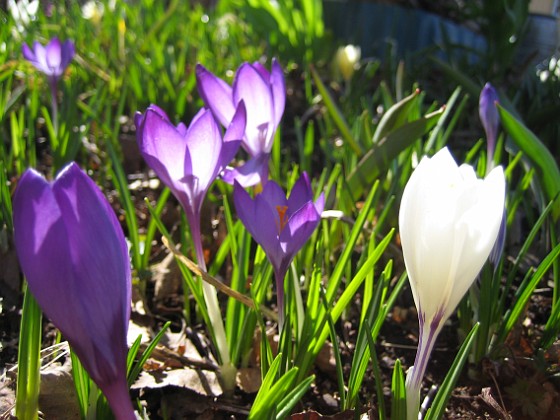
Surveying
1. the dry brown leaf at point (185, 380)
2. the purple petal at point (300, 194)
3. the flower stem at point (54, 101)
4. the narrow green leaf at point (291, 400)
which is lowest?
the dry brown leaf at point (185, 380)

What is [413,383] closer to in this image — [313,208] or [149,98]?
[313,208]

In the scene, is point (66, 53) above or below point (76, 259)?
above

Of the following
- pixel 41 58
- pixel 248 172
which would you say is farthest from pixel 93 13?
pixel 248 172

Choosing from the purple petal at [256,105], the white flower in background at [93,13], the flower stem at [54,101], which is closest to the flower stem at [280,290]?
the purple petal at [256,105]

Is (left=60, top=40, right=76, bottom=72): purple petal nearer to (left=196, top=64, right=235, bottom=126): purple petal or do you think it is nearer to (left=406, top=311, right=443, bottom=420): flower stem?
(left=196, top=64, right=235, bottom=126): purple petal

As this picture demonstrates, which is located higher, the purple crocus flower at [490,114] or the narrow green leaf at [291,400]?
the purple crocus flower at [490,114]

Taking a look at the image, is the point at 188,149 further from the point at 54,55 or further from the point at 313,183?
the point at 54,55

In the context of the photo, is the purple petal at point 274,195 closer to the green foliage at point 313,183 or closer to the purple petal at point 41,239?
the green foliage at point 313,183

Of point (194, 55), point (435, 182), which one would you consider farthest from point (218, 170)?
point (194, 55)
